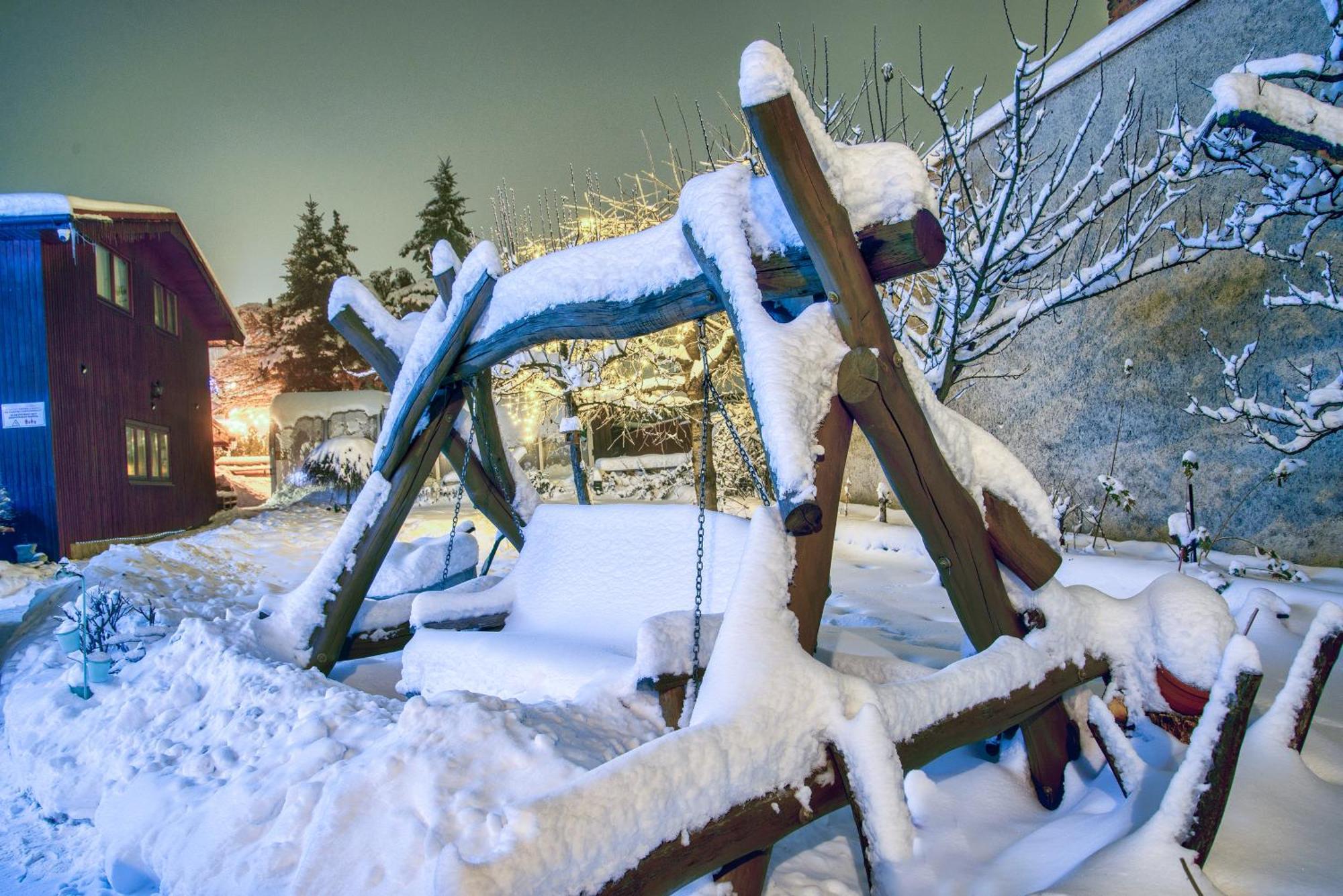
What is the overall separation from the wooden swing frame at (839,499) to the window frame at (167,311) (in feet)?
46.0

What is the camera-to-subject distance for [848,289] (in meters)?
2.21

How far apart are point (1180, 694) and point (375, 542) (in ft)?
13.9

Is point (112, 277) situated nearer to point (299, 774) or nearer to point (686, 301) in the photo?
point (299, 774)

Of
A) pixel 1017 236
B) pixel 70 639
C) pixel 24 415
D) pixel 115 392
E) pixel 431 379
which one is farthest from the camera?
pixel 115 392

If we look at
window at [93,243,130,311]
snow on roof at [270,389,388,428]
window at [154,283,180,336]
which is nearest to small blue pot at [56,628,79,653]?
window at [93,243,130,311]

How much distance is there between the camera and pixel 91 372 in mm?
10883

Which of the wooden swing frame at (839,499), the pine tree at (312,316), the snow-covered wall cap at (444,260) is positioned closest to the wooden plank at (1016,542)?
the wooden swing frame at (839,499)

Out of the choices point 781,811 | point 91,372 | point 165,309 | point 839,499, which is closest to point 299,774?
point 781,811

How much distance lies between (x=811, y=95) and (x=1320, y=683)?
22.2ft

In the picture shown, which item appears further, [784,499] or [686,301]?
[686,301]

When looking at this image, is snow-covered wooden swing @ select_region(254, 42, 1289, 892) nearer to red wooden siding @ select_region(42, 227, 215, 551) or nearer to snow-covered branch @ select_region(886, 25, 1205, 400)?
snow-covered branch @ select_region(886, 25, 1205, 400)

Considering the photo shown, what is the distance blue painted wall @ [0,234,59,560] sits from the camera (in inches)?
388

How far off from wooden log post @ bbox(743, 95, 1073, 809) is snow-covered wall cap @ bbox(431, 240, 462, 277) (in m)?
2.82

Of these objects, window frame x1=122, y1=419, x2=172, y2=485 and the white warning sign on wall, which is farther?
window frame x1=122, y1=419, x2=172, y2=485
